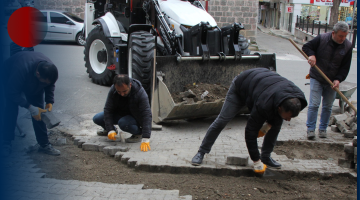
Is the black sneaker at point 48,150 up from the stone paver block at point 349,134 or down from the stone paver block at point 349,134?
up

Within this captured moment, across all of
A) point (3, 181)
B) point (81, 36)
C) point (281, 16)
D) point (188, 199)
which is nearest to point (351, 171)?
point (188, 199)

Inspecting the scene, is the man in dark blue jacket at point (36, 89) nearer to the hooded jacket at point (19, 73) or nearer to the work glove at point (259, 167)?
the hooded jacket at point (19, 73)

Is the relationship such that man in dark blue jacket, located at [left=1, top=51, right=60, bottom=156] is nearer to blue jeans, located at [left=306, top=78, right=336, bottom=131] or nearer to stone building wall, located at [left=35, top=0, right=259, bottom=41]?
blue jeans, located at [left=306, top=78, right=336, bottom=131]

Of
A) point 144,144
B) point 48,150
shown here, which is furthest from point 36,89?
point 144,144

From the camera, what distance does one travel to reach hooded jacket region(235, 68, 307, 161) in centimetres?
330

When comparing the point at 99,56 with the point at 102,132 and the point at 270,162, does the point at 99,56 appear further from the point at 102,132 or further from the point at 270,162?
the point at 270,162

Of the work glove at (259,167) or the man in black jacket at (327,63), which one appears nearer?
the work glove at (259,167)

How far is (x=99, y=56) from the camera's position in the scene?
8477 mm

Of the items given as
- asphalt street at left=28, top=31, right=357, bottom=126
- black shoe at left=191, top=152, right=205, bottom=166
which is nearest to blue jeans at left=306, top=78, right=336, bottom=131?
black shoe at left=191, top=152, right=205, bottom=166

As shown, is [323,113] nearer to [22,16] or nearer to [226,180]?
[226,180]

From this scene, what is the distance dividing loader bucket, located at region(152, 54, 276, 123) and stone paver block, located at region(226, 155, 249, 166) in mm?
1490

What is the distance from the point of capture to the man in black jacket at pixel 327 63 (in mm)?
4941

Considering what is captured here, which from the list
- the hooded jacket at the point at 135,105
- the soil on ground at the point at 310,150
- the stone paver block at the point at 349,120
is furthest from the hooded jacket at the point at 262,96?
the stone paver block at the point at 349,120

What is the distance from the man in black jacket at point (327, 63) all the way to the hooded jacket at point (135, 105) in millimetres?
2496
